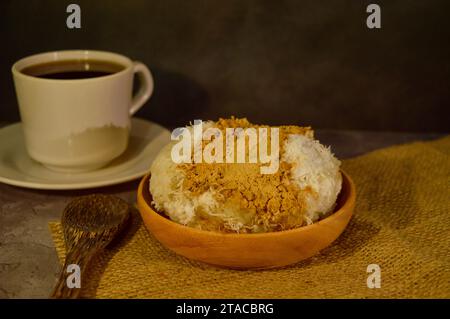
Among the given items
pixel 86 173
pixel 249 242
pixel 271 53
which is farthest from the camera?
pixel 271 53

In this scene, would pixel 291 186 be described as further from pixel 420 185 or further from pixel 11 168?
pixel 11 168

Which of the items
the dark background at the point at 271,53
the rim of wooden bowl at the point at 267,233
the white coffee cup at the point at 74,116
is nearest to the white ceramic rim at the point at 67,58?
the white coffee cup at the point at 74,116

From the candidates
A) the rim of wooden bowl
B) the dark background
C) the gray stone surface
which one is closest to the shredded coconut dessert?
the rim of wooden bowl

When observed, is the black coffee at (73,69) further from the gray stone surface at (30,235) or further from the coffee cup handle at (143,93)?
the gray stone surface at (30,235)

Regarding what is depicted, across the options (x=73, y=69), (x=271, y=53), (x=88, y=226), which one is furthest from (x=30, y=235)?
(x=271, y=53)

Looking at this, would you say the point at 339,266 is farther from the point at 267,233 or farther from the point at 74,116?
the point at 74,116

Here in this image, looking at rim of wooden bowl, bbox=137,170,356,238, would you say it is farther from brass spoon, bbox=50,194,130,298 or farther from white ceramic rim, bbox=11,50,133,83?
white ceramic rim, bbox=11,50,133,83

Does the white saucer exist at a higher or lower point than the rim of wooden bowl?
lower
